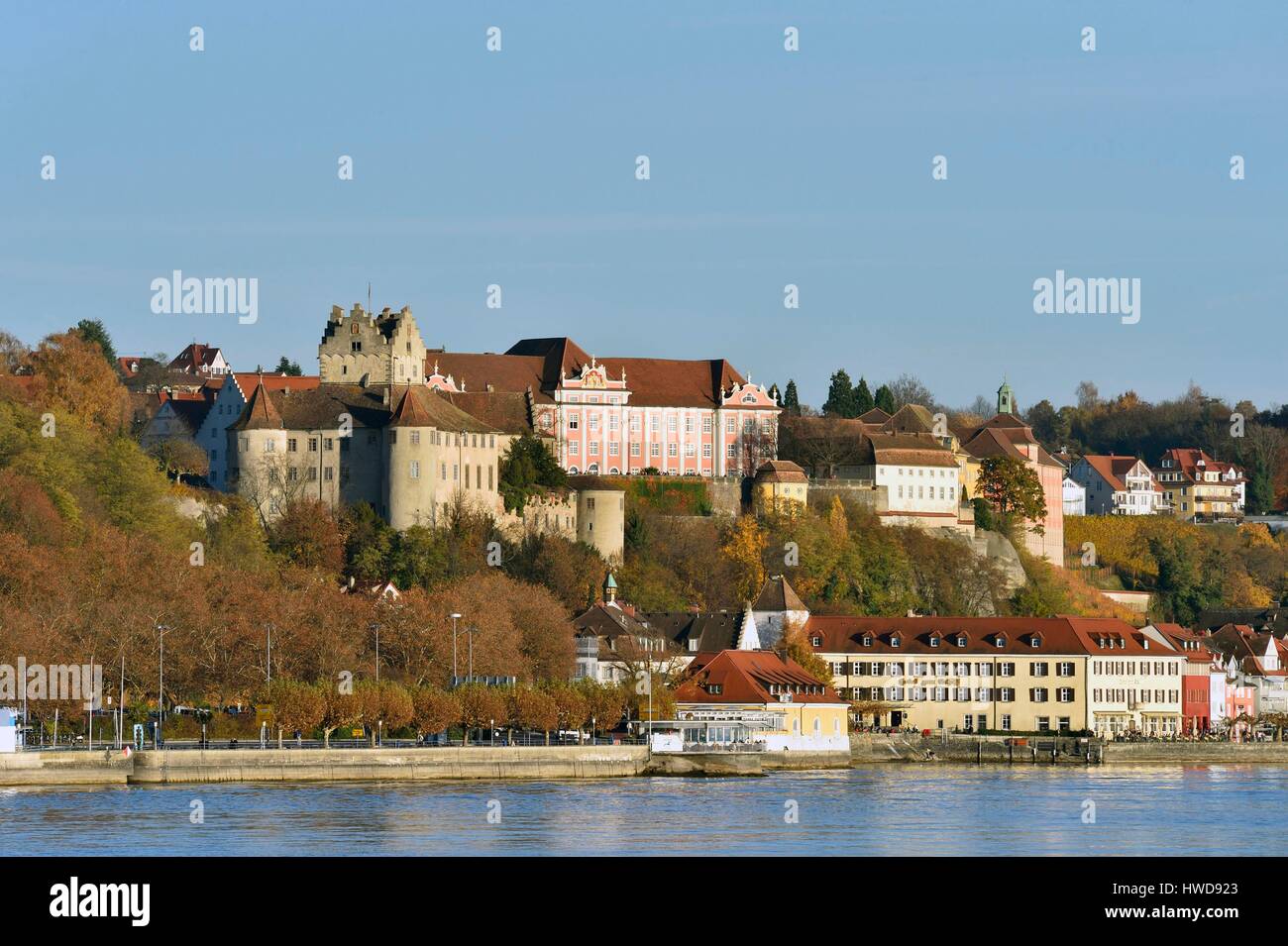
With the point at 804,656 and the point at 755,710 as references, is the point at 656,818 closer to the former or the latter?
the point at 755,710

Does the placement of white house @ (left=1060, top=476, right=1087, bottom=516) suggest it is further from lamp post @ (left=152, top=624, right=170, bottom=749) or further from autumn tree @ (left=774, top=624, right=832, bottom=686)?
lamp post @ (left=152, top=624, right=170, bottom=749)

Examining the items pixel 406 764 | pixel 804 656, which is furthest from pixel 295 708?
pixel 804 656

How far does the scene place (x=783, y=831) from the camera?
5412cm

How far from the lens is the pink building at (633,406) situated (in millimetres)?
122562

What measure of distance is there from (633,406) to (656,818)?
67.5 meters

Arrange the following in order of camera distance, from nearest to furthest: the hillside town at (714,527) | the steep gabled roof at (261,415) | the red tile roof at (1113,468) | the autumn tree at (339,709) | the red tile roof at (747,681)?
the autumn tree at (339,709)
the red tile roof at (747,681)
the hillside town at (714,527)
the steep gabled roof at (261,415)
the red tile roof at (1113,468)

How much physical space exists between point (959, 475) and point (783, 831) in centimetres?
7979

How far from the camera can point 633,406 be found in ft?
408

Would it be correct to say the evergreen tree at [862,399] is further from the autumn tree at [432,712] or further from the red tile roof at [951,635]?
the autumn tree at [432,712]

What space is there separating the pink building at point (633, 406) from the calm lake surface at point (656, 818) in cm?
4728

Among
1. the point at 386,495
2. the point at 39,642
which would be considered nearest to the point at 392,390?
the point at 386,495

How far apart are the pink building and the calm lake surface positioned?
1861 inches

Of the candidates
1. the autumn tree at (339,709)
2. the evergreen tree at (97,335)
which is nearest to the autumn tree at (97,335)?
the evergreen tree at (97,335)

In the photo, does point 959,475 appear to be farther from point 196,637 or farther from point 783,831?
point 783,831
